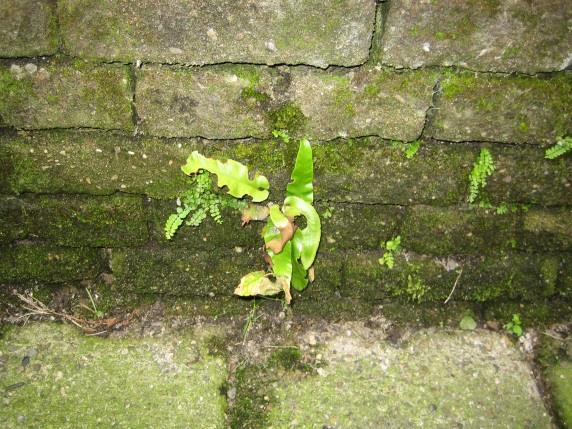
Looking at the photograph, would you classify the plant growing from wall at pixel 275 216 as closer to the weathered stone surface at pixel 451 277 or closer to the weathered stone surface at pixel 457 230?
the weathered stone surface at pixel 451 277

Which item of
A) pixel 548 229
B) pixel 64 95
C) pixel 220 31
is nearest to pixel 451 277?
pixel 548 229

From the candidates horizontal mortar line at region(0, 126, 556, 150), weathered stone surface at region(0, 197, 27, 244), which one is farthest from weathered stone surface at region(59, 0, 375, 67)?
weathered stone surface at region(0, 197, 27, 244)

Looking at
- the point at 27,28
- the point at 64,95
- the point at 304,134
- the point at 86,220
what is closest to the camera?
the point at 27,28

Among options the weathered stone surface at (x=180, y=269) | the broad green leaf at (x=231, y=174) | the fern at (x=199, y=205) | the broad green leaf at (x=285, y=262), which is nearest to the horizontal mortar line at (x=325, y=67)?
the broad green leaf at (x=231, y=174)

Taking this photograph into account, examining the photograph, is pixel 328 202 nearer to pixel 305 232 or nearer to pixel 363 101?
pixel 305 232

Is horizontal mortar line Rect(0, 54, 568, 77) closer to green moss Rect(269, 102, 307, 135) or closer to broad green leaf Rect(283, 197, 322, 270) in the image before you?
green moss Rect(269, 102, 307, 135)

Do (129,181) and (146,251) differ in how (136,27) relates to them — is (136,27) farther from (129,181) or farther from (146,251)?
(146,251)
